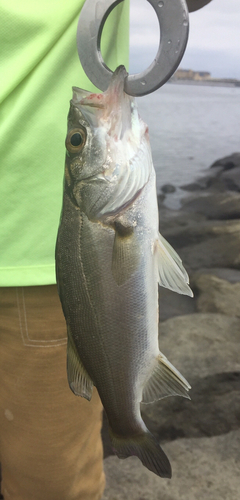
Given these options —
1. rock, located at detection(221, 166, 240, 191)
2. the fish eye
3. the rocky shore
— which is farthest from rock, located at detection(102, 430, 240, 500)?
rock, located at detection(221, 166, 240, 191)

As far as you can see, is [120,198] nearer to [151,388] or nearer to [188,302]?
[151,388]

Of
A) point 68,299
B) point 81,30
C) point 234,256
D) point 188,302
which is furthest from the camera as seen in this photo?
point 234,256

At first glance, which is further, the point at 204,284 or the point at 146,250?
the point at 204,284

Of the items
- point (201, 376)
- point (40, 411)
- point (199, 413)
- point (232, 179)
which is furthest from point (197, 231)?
point (40, 411)

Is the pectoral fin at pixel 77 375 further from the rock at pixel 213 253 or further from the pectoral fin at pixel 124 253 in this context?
the rock at pixel 213 253

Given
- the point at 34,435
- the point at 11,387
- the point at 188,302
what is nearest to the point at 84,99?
the point at 11,387

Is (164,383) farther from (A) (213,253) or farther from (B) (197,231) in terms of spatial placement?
(B) (197,231)
